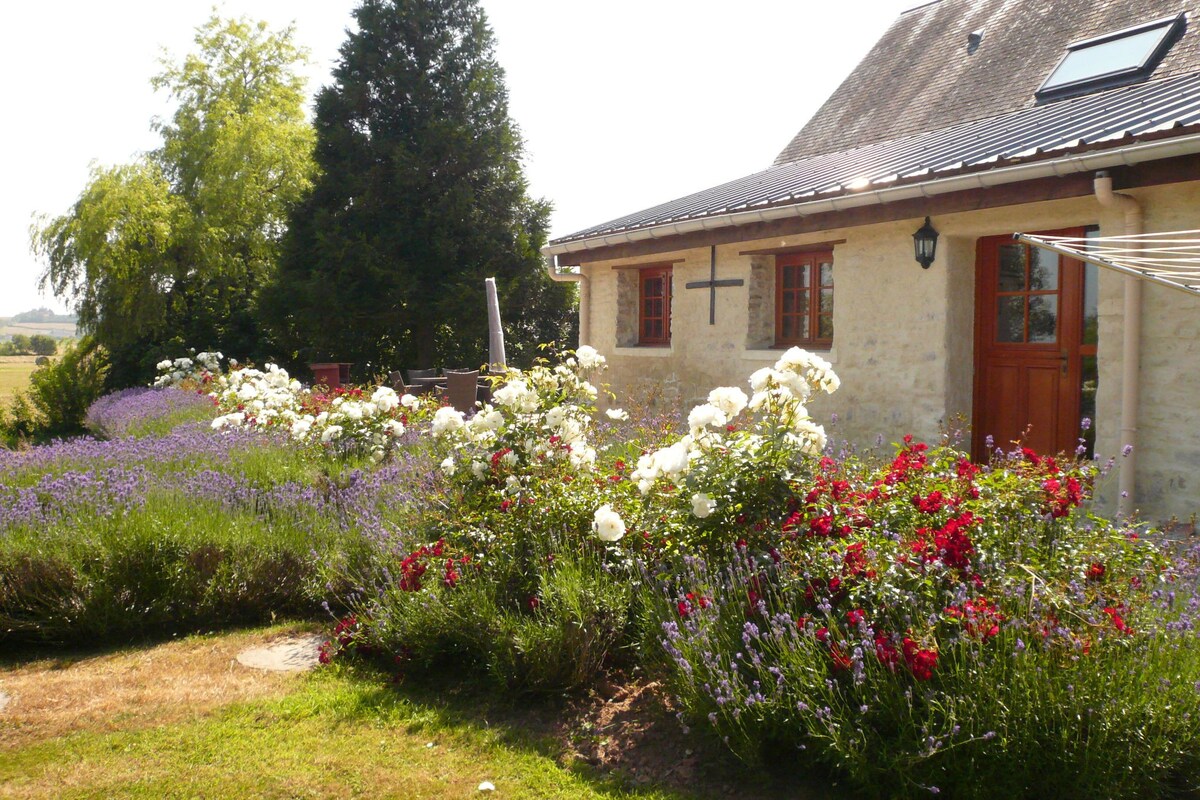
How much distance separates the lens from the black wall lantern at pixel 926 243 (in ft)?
24.1

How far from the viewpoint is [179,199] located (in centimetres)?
2138

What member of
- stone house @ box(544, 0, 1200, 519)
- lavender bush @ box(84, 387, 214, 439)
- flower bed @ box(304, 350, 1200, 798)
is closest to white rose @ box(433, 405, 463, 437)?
flower bed @ box(304, 350, 1200, 798)

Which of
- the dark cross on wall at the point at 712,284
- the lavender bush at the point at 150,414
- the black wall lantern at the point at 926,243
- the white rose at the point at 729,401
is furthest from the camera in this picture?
the lavender bush at the point at 150,414

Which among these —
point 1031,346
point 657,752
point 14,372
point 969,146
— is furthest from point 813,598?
point 14,372

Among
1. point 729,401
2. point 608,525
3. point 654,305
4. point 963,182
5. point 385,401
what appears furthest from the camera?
point 654,305

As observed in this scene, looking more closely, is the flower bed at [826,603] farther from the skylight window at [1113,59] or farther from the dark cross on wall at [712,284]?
the skylight window at [1113,59]

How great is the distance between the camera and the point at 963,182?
6.43 m

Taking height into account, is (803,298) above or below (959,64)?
below

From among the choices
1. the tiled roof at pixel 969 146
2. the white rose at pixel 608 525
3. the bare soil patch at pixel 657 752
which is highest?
the tiled roof at pixel 969 146

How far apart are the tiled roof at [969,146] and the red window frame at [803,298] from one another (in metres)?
0.74

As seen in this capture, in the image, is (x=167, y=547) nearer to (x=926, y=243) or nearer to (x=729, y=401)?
(x=729, y=401)

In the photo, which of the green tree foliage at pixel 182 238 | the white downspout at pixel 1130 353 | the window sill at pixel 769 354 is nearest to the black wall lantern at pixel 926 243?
the window sill at pixel 769 354

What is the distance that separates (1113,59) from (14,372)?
3985 cm

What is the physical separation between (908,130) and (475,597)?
8.99m
